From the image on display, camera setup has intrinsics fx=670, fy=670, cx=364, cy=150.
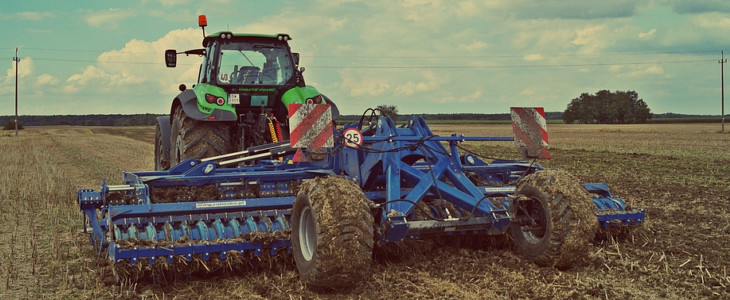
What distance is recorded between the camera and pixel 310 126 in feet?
17.6

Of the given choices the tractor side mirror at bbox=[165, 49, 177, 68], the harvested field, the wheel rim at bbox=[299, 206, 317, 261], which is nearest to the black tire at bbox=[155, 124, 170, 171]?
the tractor side mirror at bbox=[165, 49, 177, 68]

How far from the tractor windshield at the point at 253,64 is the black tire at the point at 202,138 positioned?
71 centimetres

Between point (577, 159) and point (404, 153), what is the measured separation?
1370cm

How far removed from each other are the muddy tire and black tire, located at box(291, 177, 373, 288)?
4.92 ft

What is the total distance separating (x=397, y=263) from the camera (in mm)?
5488

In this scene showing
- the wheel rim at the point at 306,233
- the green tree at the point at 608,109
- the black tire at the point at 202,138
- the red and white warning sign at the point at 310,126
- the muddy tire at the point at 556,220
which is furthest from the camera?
the green tree at the point at 608,109

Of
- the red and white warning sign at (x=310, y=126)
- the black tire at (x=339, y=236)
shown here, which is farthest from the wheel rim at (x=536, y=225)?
the red and white warning sign at (x=310, y=126)

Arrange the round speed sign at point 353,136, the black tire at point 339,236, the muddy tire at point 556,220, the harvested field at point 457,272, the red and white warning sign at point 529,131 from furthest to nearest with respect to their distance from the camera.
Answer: the red and white warning sign at point 529,131
the round speed sign at point 353,136
the muddy tire at point 556,220
the harvested field at point 457,272
the black tire at point 339,236

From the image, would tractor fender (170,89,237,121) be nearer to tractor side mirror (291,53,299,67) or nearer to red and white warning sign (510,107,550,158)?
tractor side mirror (291,53,299,67)

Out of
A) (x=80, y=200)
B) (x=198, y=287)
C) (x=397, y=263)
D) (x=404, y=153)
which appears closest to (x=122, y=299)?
(x=198, y=287)

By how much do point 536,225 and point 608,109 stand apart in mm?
89678

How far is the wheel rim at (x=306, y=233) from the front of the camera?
4820 millimetres

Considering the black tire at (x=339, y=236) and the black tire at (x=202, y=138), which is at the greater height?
the black tire at (x=202, y=138)

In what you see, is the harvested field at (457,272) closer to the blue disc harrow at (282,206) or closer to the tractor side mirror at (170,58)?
the blue disc harrow at (282,206)
